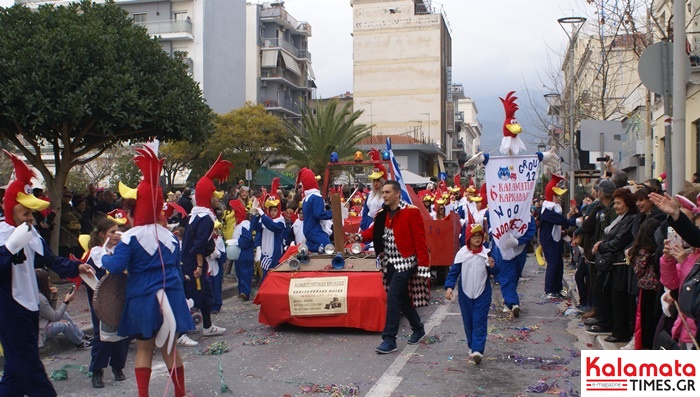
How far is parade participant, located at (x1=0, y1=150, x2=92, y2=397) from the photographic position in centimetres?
549

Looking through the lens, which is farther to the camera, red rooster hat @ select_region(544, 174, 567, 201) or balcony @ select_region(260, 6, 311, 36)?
balcony @ select_region(260, 6, 311, 36)

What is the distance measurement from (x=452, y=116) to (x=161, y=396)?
71.7m

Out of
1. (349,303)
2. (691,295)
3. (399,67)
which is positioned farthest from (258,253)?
(399,67)

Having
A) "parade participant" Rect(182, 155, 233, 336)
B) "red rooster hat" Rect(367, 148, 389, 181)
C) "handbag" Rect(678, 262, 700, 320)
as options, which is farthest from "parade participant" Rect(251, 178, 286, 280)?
"handbag" Rect(678, 262, 700, 320)

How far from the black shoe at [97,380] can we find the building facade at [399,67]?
198ft

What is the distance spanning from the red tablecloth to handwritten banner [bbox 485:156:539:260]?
247cm

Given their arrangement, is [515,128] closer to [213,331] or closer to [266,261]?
[266,261]

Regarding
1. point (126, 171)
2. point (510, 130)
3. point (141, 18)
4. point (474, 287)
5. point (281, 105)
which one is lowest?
point (474, 287)

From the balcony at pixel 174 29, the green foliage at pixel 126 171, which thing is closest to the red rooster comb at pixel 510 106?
the green foliage at pixel 126 171

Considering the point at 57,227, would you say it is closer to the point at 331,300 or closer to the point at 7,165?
the point at 331,300

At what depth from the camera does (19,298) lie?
5539 millimetres

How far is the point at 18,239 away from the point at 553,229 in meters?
8.67

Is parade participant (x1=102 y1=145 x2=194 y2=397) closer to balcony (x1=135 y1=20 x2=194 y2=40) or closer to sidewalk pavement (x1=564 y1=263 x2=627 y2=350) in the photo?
sidewalk pavement (x1=564 y1=263 x2=627 y2=350)

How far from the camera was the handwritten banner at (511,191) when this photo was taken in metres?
10.6
